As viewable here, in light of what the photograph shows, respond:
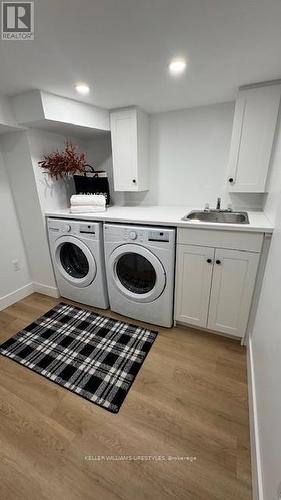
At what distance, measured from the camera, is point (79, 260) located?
2262 millimetres

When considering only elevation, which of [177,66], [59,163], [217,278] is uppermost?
[177,66]

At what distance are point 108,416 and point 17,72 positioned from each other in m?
2.19

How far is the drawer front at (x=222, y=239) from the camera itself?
1356 millimetres

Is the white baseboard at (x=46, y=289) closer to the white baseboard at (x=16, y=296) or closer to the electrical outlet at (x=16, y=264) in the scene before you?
the white baseboard at (x=16, y=296)

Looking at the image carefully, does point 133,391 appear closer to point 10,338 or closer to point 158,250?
point 158,250

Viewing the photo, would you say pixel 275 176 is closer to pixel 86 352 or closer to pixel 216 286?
pixel 216 286

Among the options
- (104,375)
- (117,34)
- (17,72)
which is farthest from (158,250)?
(17,72)

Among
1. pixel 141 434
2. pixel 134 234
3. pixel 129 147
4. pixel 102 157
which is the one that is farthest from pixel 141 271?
pixel 102 157

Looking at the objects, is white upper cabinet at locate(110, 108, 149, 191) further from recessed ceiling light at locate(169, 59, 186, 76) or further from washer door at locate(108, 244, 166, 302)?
washer door at locate(108, 244, 166, 302)

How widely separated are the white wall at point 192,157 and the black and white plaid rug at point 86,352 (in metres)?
1.51

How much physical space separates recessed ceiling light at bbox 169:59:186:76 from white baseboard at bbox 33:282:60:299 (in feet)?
7.28

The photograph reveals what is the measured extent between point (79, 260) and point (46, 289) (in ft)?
1.86

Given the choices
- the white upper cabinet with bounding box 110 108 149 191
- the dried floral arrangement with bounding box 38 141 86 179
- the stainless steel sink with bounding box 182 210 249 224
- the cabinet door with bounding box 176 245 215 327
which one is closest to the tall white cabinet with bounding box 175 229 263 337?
the cabinet door with bounding box 176 245 215 327

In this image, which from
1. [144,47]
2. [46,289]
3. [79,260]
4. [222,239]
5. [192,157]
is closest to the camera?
[144,47]
